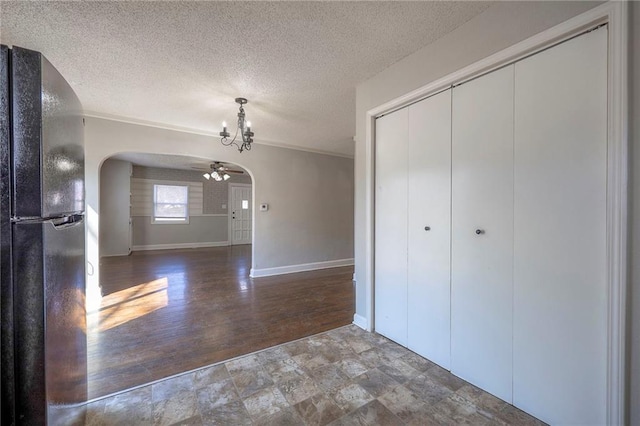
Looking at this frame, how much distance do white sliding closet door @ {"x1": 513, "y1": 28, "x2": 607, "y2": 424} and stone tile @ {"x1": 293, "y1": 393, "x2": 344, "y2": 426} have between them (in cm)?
113

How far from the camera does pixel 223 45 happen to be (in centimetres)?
208

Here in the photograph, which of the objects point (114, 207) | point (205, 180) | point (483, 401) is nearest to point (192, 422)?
point (483, 401)

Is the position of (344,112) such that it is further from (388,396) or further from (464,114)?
(388,396)

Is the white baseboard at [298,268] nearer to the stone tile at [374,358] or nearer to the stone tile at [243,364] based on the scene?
the stone tile at [243,364]

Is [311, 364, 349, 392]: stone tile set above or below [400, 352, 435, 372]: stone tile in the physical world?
below

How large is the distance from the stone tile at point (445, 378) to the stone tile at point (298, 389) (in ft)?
2.83

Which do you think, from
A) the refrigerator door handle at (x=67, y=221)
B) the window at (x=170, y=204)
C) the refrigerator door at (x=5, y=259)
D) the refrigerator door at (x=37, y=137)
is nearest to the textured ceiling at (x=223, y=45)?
the refrigerator door at (x=37, y=137)

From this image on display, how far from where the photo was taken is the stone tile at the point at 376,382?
180 centimetres

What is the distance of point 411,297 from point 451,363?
54 centimetres

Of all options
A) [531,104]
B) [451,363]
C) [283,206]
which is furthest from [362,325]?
[283,206]

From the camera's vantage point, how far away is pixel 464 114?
189cm

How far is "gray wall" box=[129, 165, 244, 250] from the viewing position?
7.83 metres

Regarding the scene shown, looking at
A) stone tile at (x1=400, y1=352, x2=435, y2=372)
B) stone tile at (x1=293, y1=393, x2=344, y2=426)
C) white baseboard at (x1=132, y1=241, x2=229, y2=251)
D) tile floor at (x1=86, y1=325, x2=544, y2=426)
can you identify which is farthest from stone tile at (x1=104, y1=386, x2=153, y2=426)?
white baseboard at (x1=132, y1=241, x2=229, y2=251)

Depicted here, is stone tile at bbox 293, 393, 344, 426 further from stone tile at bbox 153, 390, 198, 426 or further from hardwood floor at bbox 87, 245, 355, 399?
hardwood floor at bbox 87, 245, 355, 399
